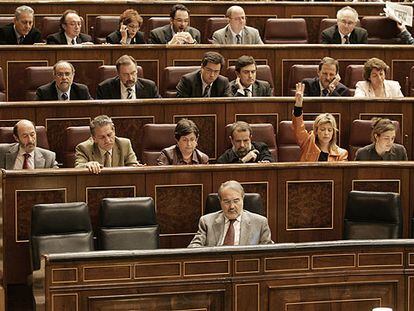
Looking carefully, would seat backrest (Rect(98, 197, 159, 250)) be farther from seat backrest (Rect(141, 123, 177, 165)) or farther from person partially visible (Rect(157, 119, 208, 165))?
seat backrest (Rect(141, 123, 177, 165))

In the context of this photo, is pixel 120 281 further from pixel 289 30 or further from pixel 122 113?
pixel 289 30

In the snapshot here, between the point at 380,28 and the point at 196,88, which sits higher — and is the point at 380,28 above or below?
above

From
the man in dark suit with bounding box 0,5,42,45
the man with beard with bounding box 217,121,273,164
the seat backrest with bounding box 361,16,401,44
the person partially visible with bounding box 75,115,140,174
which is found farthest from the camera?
the seat backrest with bounding box 361,16,401,44

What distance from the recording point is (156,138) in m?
4.66

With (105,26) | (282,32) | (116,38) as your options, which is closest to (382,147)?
(282,32)

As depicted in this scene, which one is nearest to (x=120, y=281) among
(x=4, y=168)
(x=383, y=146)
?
(x=4, y=168)

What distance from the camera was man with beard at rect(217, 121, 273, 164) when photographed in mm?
4496

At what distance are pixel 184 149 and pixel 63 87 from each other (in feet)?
2.62

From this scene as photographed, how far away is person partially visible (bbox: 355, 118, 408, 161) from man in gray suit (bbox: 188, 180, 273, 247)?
742mm

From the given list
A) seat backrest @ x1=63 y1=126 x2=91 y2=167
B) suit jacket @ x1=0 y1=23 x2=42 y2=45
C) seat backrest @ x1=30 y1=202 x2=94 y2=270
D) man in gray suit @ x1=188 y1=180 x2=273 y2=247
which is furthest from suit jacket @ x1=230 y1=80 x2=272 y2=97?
seat backrest @ x1=30 y1=202 x2=94 y2=270

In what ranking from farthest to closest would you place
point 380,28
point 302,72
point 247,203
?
point 380,28 < point 302,72 < point 247,203

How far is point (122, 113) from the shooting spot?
4.86 metres

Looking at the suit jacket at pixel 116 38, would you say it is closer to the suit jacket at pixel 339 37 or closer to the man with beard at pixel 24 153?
the suit jacket at pixel 339 37

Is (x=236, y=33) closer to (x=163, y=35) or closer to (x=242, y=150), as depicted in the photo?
(x=163, y=35)
